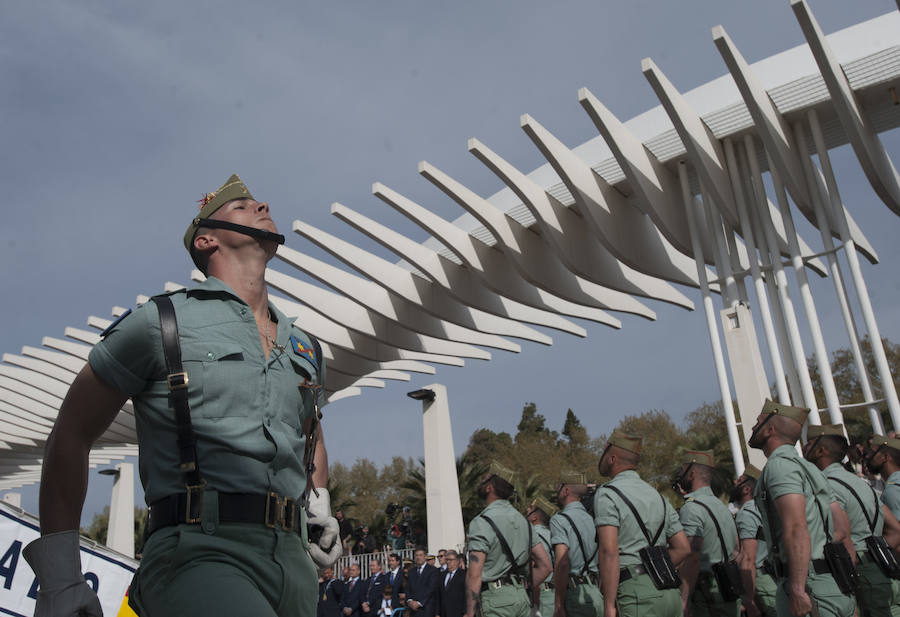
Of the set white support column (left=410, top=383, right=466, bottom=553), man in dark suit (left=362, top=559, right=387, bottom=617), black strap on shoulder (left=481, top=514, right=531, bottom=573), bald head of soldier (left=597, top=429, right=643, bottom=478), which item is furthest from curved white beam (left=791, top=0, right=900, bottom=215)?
white support column (left=410, top=383, right=466, bottom=553)

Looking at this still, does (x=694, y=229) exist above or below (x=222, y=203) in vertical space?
above

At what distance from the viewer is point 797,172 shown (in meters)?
12.8

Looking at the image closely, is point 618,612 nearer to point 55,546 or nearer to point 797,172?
point 55,546

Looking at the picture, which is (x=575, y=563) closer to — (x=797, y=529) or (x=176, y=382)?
(x=797, y=529)

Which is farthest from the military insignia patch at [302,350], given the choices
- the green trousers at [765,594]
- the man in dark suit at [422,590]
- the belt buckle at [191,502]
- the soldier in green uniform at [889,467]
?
the man in dark suit at [422,590]

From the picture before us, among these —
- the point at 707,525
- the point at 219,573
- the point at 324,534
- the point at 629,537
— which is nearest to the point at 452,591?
the point at 707,525

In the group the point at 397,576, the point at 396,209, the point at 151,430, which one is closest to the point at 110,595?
the point at 151,430

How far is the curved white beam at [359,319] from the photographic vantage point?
18219 mm

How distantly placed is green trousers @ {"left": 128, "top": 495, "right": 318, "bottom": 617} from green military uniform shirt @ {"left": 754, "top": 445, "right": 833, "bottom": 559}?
11.8ft

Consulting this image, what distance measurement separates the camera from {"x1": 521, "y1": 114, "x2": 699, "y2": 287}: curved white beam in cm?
1315

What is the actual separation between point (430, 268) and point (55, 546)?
15054mm

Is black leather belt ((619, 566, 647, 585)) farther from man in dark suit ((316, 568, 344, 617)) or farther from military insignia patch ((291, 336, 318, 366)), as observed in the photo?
man in dark suit ((316, 568, 344, 617))

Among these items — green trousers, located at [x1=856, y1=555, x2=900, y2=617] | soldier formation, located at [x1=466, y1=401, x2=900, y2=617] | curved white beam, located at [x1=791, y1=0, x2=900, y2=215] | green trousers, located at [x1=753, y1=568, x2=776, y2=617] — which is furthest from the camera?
curved white beam, located at [x1=791, y1=0, x2=900, y2=215]

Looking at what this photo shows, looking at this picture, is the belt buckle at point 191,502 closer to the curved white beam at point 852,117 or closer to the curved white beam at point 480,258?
the curved white beam at point 852,117
